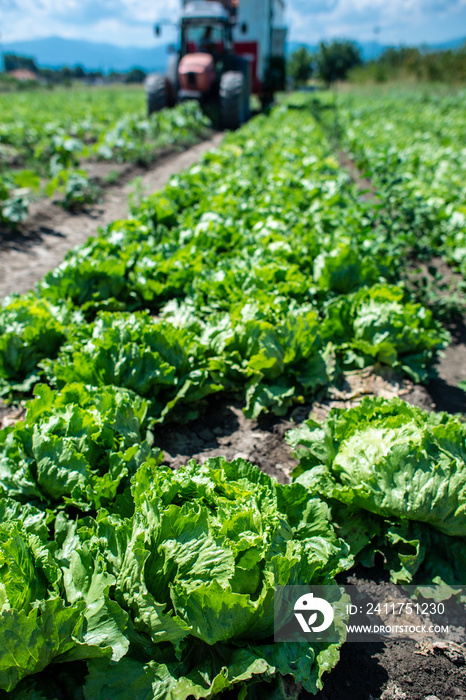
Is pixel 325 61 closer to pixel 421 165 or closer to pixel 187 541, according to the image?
pixel 421 165

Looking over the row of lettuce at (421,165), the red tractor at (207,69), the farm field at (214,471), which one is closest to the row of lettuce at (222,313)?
the farm field at (214,471)

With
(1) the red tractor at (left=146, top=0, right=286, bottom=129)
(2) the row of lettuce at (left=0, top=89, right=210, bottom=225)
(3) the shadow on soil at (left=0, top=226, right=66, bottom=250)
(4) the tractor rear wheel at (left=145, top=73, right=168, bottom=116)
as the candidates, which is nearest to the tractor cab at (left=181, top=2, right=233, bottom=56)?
(1) the red tractor at (left=146, top=0, right=286, bottom=129)

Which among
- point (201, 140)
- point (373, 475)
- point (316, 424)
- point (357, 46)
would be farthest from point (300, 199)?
point (357, 46)

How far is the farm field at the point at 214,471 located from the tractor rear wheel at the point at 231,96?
12450mm

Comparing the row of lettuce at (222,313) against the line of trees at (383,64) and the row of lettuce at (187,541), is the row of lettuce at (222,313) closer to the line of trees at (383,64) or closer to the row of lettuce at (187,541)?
the row of lettuce at (187,541)

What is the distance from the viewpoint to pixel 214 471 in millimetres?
2324

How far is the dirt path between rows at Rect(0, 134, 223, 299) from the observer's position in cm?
647

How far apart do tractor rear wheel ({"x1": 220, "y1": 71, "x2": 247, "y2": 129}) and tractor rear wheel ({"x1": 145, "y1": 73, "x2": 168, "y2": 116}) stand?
209 cm

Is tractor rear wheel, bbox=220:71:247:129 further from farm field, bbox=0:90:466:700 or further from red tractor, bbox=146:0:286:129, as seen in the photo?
farm field, bbox=0:90:466:700

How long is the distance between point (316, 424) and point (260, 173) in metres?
7.79

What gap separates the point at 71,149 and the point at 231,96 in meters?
7.58

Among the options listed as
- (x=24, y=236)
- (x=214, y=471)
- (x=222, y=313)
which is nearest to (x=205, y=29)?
(x=24, y=236)

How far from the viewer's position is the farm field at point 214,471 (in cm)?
182

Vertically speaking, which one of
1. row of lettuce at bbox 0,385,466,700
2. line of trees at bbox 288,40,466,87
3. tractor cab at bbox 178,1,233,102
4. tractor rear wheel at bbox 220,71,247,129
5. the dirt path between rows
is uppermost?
line of trees at bbox 288,40,466,87
